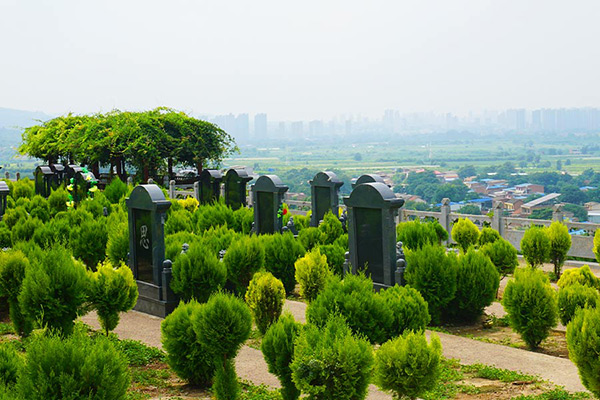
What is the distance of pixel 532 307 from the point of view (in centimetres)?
1071

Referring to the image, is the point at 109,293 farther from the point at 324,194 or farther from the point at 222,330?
the point at 324,194

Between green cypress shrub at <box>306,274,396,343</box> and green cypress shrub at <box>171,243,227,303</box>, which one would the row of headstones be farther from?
green cypress shrub at <box>306,274,396,343</box>

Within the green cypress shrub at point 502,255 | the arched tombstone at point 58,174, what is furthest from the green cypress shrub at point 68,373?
the arched tombstone at point 58,174

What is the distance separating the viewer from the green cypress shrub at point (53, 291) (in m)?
10.1

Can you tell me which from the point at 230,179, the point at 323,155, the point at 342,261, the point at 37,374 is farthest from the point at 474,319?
the point at 323,155

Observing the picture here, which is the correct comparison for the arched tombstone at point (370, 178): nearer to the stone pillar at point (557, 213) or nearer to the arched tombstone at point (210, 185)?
the stone pillar at point (557, 213)

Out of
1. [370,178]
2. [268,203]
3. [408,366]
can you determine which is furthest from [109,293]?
[268,203]

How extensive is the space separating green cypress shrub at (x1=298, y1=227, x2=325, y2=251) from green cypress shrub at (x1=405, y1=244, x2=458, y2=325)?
16.9 ft

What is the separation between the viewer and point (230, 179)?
24.7 m

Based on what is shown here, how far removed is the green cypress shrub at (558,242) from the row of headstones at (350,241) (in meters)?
4.91

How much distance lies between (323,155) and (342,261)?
420ft

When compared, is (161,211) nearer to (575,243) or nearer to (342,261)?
(342,261)

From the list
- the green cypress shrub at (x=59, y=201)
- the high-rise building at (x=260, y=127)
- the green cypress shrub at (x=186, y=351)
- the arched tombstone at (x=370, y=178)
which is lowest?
the green cypress shrub at (x=186, y=351)

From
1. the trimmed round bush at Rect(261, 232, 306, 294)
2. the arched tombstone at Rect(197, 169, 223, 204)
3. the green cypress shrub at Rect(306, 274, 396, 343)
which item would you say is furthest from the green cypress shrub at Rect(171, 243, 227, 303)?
the arched tombstone at Rect(197, 169, 223, 204)
